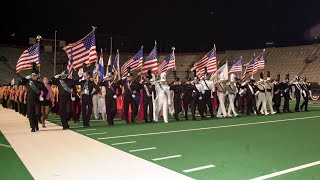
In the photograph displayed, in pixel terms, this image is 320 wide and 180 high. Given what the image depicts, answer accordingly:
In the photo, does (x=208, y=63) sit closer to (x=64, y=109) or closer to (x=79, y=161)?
(x=64, y=109)

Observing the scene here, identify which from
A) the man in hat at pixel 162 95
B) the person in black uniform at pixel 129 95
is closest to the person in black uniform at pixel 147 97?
the man in hat at pixel 162 95

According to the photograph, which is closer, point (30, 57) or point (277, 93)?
point (30, 57)

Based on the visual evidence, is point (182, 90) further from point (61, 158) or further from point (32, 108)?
point (61, 158)

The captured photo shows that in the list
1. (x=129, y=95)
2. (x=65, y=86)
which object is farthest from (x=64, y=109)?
(x=129, y=95)

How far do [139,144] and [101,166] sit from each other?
239 cm

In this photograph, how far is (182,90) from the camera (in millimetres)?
15469

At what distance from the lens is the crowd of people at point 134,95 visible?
11.6 metres

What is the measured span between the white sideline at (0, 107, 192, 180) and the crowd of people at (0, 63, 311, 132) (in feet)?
8.30

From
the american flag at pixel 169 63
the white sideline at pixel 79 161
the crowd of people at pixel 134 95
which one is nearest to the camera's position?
the white sideline at pixel 79 161

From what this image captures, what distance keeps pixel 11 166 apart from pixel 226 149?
445 centimetres

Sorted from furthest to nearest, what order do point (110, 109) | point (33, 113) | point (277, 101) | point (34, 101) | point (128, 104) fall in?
point (277, 101) → point (128, 104) → point (110, 109) → point (34, 101) → point (33, 113)

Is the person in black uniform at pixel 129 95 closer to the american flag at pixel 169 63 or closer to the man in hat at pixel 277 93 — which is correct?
the american flag at pixel 169 63

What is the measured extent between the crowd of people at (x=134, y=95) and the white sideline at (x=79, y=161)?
2529 millimetres

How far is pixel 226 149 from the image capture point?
762 centimetres
